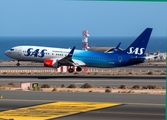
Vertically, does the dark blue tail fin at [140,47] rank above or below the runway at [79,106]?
above

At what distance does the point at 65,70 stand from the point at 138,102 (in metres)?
35.6

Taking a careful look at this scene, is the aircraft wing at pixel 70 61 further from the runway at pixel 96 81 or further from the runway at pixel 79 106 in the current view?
the runway at pixel 79 106

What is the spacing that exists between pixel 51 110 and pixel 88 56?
3843 centimetres

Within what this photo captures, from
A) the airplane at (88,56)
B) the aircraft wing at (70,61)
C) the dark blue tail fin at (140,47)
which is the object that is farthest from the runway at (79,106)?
the dark blue tail fin at (140,47)

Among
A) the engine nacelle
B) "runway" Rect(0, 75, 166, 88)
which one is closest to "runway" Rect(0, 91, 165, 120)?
"runway" Rect(0, 75, 166, 88)

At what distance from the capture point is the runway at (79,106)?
2241 cm

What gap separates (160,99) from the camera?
95.4 feet

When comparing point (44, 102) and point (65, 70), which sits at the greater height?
point (65, 70)

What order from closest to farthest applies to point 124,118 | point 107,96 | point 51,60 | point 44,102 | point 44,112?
point 124,118, point 44,112, point 44,102, point 107,96, point 51,60

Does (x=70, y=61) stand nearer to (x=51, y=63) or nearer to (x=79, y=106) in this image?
(x=51, y=63)

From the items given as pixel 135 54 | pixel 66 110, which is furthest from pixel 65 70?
pixel 66 110

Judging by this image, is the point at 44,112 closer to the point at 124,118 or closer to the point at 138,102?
the point at 124,118

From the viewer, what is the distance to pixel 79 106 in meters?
25.9

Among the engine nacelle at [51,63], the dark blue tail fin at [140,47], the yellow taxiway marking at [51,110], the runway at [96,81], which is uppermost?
the dark blue tail fin at [140,47]
